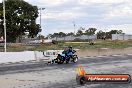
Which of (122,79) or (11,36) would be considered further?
(11,36)

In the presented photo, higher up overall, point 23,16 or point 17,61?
point 23,16

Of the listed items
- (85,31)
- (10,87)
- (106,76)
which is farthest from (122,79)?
(85,31)

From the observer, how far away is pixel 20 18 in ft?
312

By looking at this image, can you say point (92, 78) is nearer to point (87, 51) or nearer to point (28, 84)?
point (28, 84)

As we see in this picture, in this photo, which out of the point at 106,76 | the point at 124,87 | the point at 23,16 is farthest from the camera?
the point at 23,16

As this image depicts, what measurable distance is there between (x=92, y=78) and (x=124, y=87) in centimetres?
471

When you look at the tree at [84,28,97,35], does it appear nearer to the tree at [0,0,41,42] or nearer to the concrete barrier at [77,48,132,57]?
the tree at [0,0,41,42]

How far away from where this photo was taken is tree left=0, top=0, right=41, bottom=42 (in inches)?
3713

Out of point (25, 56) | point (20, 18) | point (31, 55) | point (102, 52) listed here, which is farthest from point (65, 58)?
point (20, 18)

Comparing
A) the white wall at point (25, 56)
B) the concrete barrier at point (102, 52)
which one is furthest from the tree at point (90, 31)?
the white wall at point (25, 56)

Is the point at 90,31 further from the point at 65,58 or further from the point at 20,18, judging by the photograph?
the point at 65,58

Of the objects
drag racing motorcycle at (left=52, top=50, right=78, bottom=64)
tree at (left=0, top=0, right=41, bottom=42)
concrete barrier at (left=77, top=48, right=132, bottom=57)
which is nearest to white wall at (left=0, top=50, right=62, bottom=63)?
drag racing motorcycle at (left=52, top=50, right=78, bottom=64)

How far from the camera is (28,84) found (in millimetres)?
18031

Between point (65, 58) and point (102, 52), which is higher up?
point (65, 58)
